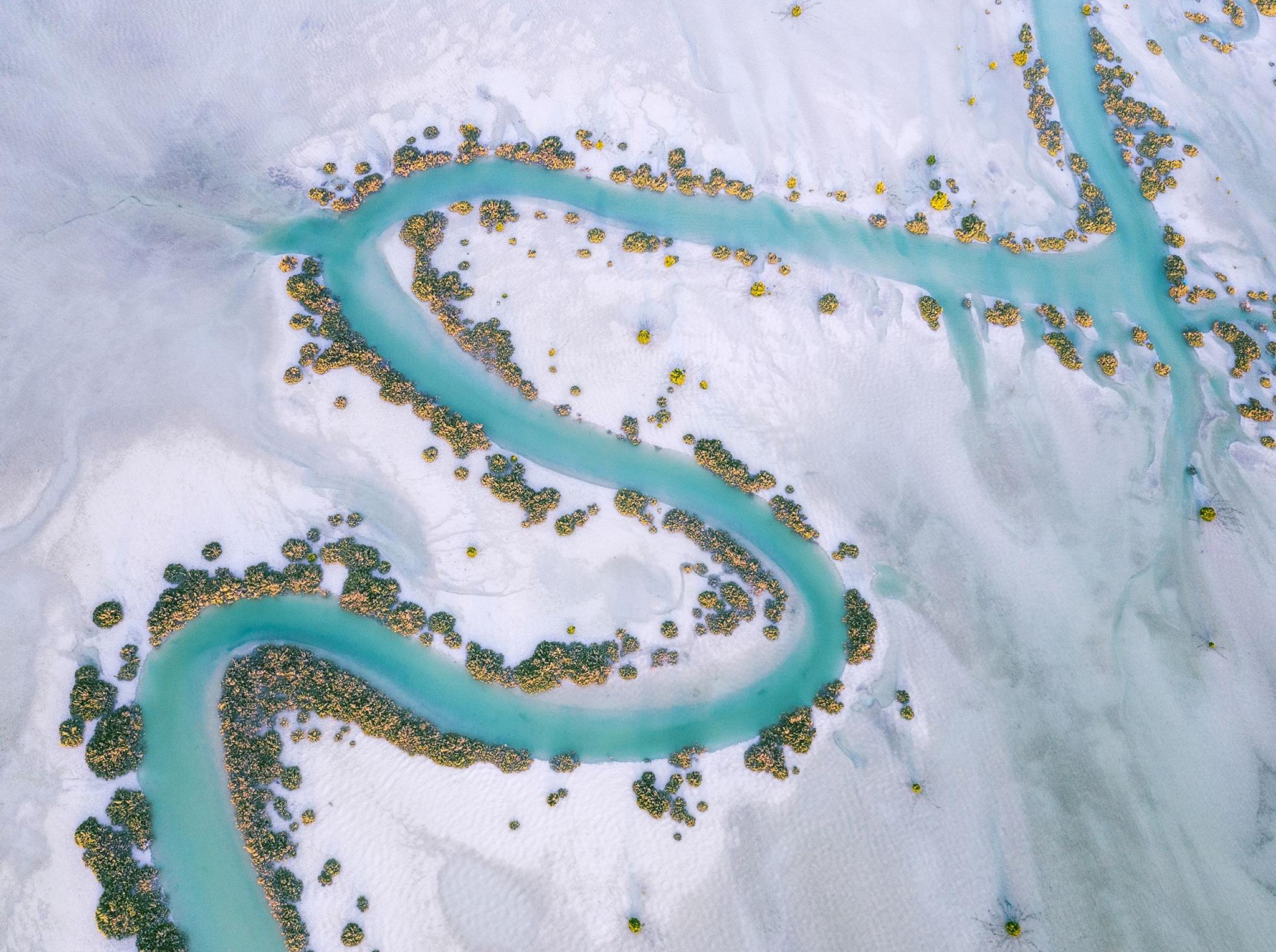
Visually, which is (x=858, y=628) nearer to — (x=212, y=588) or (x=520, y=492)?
(x=520, y=492)

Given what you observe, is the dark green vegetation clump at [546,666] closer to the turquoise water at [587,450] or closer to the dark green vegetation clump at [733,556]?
the turquoise water at [587,450]

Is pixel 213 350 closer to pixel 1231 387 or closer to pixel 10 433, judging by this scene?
pixel 10 433

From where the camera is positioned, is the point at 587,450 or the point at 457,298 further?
the point at 457,298

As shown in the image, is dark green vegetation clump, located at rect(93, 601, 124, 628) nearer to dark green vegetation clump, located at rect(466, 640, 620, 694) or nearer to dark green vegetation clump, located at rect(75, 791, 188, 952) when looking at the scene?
dark green vegetation clump, located at rect(75, 791, 188, 952)

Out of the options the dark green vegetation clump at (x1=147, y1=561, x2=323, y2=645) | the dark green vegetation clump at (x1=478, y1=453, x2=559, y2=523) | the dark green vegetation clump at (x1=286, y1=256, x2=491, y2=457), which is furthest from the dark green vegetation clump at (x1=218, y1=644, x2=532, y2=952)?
the dark green vegetation clump at (x1=286, y1=256, x2=491, y2=457)

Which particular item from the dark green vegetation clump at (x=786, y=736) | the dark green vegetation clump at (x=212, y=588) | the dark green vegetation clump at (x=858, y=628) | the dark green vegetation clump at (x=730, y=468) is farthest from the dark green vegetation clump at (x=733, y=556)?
the dark green vegetation clump at (x=212, y=588)

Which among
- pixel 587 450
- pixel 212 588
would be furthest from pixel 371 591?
pixel 587 450

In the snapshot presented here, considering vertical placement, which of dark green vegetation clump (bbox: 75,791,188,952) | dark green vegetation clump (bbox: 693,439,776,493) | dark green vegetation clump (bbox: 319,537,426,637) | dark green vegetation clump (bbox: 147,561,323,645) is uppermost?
dark green vegetation clump (bbox: 693,439,776,493)

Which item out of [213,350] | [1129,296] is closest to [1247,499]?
[1129,296]

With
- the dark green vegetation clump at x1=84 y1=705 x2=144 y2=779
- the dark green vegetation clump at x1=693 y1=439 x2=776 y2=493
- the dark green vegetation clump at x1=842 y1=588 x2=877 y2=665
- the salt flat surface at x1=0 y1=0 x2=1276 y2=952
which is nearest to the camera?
the dark green vegetation clump at x1=84 y1=705 x2=144 y2=779
